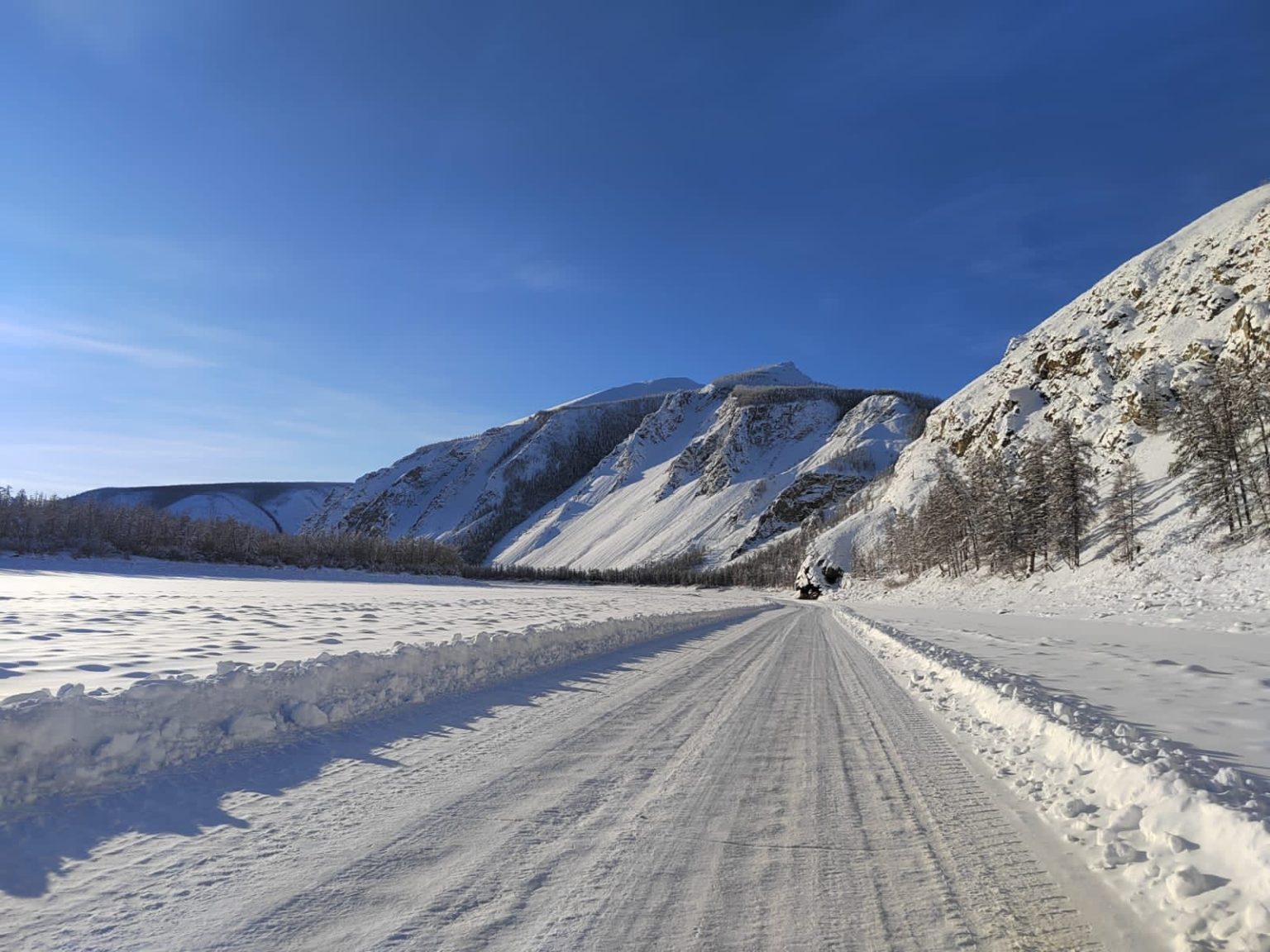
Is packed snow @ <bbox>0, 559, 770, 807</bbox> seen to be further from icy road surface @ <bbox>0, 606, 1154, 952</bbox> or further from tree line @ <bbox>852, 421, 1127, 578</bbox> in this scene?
tree line @ <bbox>852, 421, 1127, 578</bbox>

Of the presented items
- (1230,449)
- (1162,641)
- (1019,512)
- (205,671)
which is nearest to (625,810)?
(205,671)

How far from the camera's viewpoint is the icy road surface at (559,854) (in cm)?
323

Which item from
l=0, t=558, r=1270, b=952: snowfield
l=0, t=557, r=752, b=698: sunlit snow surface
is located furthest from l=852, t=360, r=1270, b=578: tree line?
l=0, t=557, r=752, b=698: sunlit snow surface

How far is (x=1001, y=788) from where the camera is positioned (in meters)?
5.66

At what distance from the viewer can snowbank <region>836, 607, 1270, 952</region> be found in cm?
332

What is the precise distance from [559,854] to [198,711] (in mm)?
4983

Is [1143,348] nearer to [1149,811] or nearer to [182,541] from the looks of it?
[1149,811]

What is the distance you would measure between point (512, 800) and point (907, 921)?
3.00 meters

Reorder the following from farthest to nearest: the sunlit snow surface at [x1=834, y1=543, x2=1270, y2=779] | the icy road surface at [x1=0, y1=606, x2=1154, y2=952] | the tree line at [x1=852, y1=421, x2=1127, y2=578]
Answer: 1. the tree line at [x1=852, y1=421, x2=1127, y2=578]
2. the sunlit snow surface at [x1=834, y1=543, x2=1270, y2=779]
3. the icy road surface at [x1=0, y1=606, x2=1154, y2=952]

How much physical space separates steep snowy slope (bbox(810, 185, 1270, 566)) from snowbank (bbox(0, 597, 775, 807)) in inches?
1696

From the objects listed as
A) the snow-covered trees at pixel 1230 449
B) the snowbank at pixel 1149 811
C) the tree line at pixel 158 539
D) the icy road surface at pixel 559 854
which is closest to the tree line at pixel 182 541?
the tree line at pixel 158 539

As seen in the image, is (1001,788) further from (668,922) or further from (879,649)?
(879,649)

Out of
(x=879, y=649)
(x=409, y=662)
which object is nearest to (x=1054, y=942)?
(x=409, y=662)

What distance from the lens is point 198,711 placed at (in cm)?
675
